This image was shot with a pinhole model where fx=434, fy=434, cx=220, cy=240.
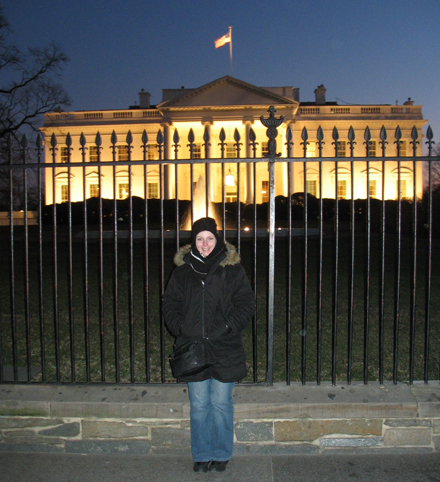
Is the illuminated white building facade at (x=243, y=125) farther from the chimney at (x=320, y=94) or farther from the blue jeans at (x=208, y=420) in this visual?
the blue jeans at (x=208, y=420)

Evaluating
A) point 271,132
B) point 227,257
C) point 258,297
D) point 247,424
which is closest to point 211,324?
point 227,257

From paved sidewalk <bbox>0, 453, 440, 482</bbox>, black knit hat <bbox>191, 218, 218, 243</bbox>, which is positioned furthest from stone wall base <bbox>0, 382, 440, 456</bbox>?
black knit hat <bbox>191, 218, 218, 243</bbox>

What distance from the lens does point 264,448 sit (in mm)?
3088

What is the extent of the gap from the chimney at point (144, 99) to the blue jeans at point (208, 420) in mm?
45025

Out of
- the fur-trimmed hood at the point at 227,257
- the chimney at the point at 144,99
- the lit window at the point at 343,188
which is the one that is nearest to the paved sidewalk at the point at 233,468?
the fur-trimmed hood at the point at 227,257

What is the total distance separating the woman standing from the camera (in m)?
2.76

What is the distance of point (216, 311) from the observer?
2812 mm

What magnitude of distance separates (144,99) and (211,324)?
45.1 metres

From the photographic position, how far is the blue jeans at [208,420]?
9.21ft

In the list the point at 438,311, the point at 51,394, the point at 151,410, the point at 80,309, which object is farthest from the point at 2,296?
the point at 438,311

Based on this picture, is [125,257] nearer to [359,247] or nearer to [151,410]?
[359,247]

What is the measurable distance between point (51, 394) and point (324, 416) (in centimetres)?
201

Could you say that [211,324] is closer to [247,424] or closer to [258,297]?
[247,424]

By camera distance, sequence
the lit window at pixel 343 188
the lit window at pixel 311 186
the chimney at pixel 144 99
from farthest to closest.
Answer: the chimney at pixel 144 99 < the lit window at pixel 311 186 < the lit window at pixel 343 188
